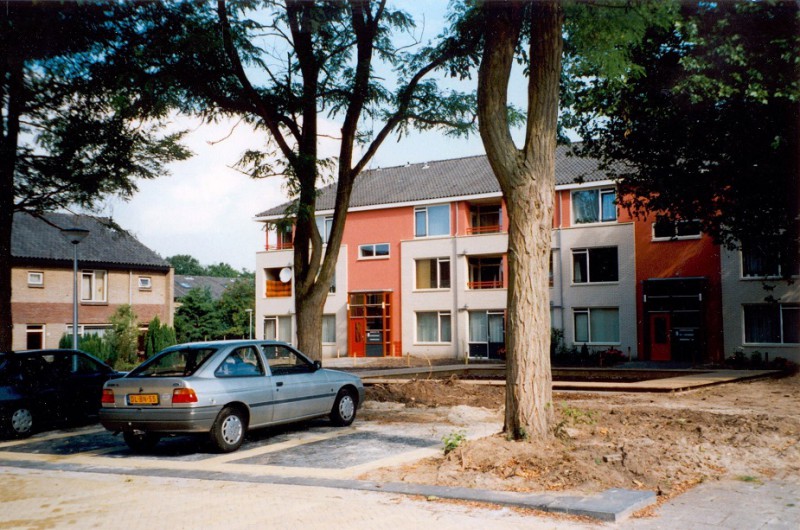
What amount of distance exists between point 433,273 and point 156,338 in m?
14.9

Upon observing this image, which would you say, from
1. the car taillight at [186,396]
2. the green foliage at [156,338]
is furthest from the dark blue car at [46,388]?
the green foliage at [156,338]

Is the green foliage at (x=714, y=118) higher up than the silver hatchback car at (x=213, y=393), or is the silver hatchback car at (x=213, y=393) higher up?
the green foliage at (x=714, y=118)

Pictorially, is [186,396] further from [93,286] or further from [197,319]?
[197,319]

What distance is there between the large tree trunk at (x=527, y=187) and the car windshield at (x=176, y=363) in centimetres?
415

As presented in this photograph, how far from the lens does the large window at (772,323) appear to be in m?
30.9

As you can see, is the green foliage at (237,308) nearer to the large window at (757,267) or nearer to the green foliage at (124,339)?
the green foliage at (124,339)

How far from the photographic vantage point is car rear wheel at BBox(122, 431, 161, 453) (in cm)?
1091

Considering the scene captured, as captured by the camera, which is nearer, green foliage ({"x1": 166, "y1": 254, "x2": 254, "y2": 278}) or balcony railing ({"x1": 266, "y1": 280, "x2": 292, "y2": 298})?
→ balcony railing ({"x1": 266, "y1": 280, "x2": 292, "y2": 298})

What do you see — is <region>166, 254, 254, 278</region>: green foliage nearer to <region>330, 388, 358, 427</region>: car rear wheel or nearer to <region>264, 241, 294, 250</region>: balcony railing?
<region>264, 241, 294, 250</region>: balcony railing

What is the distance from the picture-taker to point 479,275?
3978cm

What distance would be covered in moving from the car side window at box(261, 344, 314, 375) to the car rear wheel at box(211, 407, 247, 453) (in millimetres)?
971

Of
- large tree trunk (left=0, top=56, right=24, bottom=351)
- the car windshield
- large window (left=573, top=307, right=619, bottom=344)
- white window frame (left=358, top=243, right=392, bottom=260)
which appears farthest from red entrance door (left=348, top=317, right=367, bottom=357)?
the car windshield

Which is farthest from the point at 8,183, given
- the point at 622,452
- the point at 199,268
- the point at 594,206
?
the point at 199,268

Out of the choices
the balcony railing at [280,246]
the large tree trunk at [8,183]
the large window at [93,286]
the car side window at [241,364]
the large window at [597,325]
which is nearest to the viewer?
the car side window at [241,364]
